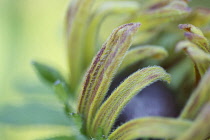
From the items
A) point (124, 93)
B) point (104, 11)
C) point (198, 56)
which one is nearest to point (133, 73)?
point (124, 93)

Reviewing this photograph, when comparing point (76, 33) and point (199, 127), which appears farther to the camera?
point (76, 33)

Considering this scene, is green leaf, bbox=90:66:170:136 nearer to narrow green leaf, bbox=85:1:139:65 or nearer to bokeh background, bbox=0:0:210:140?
bokeh background, bbox=0:0:210:140

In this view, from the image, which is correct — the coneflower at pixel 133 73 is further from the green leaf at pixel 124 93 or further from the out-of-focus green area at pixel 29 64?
the out-of-focus green area at pixel 29 64

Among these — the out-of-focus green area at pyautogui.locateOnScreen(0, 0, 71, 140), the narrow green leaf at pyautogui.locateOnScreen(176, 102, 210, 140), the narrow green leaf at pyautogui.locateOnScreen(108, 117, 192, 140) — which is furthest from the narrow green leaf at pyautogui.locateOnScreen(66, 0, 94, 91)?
the narrow green leaf at pyautogui.locateOnScreen(176, 102, 210, 140)

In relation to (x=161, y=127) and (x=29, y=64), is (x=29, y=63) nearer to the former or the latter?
(x=29, y=64)

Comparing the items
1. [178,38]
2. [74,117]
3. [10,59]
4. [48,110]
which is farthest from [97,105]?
[10,59]

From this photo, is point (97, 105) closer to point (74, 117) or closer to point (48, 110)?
point (74, 117)
